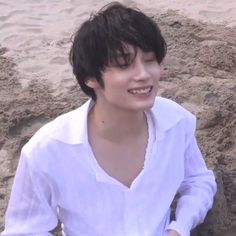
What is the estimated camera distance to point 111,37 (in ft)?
6.14

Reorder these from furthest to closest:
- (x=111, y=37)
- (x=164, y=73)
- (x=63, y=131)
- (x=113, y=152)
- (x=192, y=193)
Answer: (x=164, y=73)
(x=192, y=193)
(x=113, y=152)
(x=63, y=131)
(x=111, y=37)

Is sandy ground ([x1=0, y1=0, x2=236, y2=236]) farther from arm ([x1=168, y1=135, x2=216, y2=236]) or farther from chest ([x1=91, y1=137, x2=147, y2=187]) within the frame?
chest ([x1=91, y1=137, x2=147, y2=187])

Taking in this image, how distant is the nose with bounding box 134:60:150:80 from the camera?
1898mm

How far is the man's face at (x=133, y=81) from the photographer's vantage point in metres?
1.90

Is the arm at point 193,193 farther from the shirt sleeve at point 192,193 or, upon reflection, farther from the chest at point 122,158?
the chest at point 122,158

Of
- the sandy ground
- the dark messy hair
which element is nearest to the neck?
the dark messy hair

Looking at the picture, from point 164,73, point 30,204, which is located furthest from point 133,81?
point 164,73

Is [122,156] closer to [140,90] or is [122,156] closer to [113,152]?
[113,152]

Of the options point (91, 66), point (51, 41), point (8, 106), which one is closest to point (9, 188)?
point (8, 106)

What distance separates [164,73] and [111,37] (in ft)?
6.33

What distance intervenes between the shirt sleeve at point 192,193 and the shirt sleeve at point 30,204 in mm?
387

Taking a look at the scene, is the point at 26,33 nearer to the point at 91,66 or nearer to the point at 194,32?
the point at 194,32

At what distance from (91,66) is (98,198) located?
0.39 meters

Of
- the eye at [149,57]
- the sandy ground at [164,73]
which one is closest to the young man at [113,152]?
the eye at [149,57]
